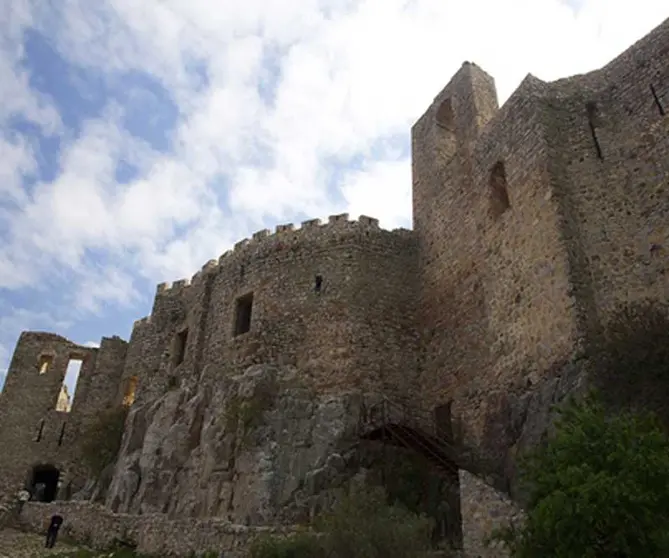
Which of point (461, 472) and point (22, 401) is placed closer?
point (461, 472)

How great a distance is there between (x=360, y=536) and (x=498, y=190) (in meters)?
10.6

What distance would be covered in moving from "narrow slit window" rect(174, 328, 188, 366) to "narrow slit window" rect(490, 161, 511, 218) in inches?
527

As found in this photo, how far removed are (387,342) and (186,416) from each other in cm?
673

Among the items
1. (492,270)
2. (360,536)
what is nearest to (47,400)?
(492,270)

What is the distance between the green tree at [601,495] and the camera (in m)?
6.51

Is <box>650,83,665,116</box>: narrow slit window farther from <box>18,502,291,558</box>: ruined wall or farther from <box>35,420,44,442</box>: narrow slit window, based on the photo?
<box>35,420,44,442</box>: narrow slit window

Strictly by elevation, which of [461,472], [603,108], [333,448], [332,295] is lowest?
[461,472]

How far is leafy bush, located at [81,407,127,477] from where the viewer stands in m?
24.2

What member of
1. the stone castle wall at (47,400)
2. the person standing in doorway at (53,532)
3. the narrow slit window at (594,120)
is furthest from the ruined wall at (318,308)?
the narrow slit window at (594,120)

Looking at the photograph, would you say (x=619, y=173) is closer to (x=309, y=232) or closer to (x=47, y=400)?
(x=309, y=232)

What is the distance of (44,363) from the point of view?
101ft

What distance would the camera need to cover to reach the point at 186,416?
19797mm

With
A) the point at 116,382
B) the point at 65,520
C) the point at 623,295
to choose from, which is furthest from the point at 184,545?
the point at 116,382

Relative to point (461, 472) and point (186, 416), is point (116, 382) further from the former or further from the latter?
point (461, 472)
